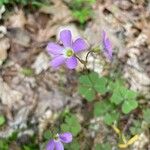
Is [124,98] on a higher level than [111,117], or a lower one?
higher

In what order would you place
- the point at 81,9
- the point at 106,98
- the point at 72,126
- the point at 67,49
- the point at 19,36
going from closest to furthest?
the point at 67,49 < the point at 72,126 < the point at 106,98 < the point at 19,36 < the point at 81,9

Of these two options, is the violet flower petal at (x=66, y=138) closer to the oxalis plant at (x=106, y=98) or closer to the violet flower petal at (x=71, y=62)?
the oxalis plant at (x=106, y=98)

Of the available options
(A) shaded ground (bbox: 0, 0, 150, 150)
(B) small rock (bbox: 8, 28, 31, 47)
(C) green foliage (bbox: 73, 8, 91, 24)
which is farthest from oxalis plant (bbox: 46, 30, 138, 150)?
(B) small rock (bbox: 8, 28, 31, 47)

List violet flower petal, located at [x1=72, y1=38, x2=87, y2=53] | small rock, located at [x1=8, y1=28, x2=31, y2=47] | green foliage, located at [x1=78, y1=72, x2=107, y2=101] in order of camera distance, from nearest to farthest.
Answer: violet flower petal, located at [x1=72, y1=38, x2=87, y2=53], green foliage, located at [x1=78, y1=72, x2=107, y2=101], small rock, located at [x1=8, y1=28, x2=31, y2=47]

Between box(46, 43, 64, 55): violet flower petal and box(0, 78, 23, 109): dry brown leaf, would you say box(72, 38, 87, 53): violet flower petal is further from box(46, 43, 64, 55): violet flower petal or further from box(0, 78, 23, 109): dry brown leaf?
box(0, 78, 23, 109): dry brown leaf

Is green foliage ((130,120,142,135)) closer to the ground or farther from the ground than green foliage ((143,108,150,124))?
closer to the ground

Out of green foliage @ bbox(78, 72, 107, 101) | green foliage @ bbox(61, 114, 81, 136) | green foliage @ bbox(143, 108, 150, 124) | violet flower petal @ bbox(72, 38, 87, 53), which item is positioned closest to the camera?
violet flower petal @ bbox(72, 38, 87, 53)

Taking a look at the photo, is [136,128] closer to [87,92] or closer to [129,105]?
[129,105]

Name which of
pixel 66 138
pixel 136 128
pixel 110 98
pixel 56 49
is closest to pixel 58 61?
pixel 56 49
